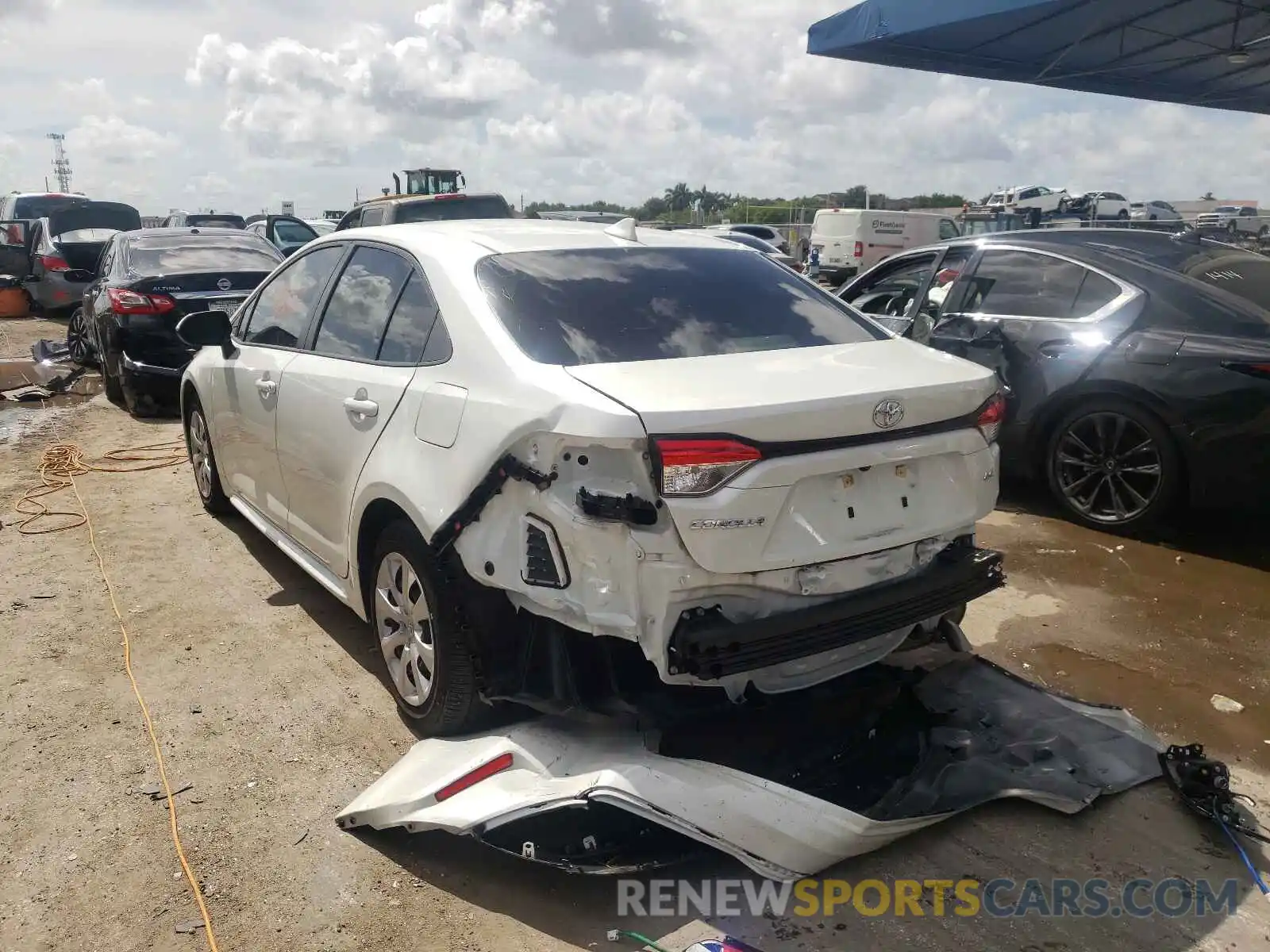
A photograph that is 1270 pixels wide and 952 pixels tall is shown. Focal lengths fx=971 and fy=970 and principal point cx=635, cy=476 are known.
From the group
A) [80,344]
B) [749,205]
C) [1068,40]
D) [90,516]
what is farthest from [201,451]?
[749,205]

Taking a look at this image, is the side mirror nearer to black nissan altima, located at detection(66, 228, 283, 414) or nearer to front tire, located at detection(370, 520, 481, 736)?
front tire, located at detection(370, 520, 481, 736)

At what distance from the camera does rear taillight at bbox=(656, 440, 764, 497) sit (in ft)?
8.02

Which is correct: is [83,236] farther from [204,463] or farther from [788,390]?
[788,390]

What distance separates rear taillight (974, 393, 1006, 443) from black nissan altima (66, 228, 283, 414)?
7.08 metres

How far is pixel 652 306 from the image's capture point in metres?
3.23

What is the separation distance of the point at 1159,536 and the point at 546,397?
4.15 m

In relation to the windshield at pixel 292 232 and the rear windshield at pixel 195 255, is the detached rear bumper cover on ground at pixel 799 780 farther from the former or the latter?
the windshield at pixel 292 232

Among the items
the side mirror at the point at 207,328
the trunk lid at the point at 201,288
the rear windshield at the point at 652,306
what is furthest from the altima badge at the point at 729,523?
the trunk lid at the point at 201,288

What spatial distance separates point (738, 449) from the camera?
2.48 m

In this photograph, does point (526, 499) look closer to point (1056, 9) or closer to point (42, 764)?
point (42, 764)

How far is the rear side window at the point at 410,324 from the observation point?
3.30m

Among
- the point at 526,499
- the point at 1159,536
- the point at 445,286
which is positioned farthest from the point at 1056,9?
the point at 526,499

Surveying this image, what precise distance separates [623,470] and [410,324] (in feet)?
4.20

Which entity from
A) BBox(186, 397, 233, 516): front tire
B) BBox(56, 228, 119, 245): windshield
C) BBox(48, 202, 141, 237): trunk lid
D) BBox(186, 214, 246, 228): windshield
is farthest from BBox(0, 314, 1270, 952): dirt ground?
BBox(186, 214, 246, 228): windshield
